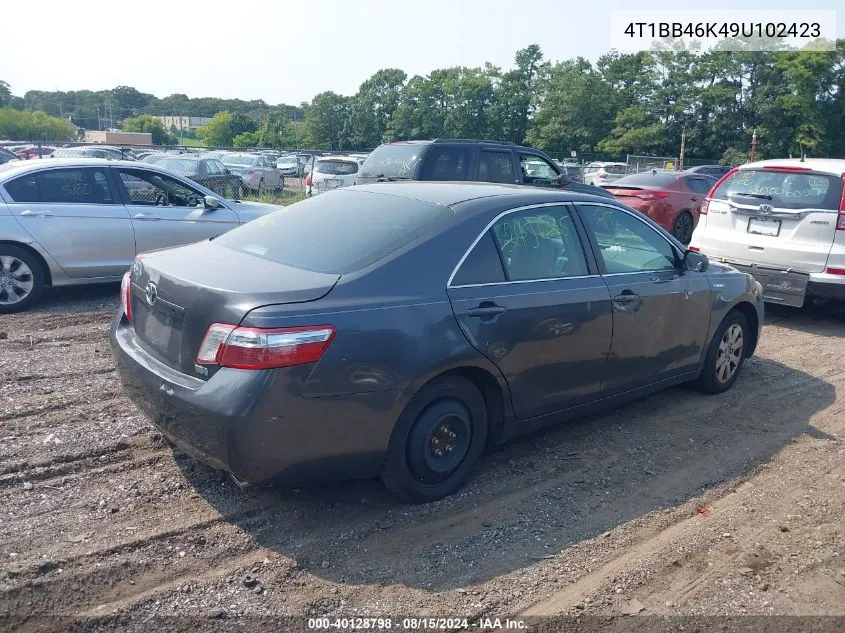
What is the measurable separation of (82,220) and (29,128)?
49774 mm

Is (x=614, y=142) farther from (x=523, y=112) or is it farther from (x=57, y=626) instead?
(x=57, y=626)

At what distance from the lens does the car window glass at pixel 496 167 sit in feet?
39.1

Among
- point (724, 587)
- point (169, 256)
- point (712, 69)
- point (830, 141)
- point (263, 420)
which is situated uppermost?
point (712, 69)

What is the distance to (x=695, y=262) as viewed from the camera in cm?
549

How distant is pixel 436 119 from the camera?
2808 inches

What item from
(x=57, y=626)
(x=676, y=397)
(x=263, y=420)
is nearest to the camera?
(x=57, y=626)

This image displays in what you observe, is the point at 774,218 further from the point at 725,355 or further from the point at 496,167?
the point at 496,167

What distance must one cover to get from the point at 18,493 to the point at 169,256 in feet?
4.80

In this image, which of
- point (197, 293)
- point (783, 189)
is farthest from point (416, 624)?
point (783, 189)

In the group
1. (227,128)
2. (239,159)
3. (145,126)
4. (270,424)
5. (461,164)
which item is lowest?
(270,424)

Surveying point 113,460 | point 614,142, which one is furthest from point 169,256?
point 614,142

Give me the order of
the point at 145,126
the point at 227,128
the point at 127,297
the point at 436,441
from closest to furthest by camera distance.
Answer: the point at 436,441 → the point at 127,297 → the point at 227,128 → the point at 145,126

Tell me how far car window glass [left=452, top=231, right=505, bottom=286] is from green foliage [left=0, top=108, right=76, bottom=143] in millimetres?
50294

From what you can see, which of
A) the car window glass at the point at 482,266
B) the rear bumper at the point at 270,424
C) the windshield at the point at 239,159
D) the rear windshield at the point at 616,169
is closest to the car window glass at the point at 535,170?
the car window glass at the point at 482,266
